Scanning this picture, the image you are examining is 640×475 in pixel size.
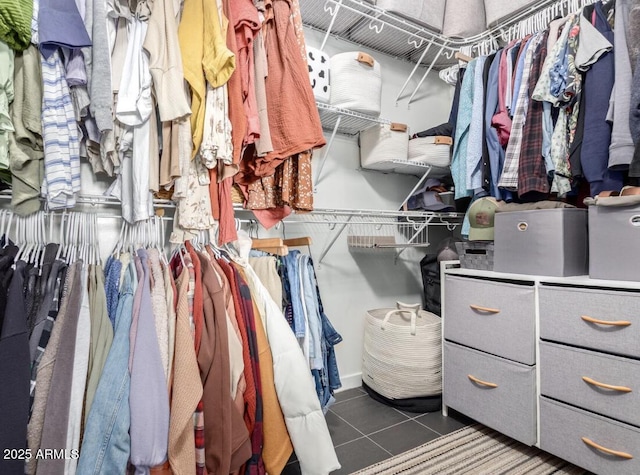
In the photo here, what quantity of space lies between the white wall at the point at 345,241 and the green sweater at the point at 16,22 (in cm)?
113

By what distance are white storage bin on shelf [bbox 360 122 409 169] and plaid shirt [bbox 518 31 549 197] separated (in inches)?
23.1

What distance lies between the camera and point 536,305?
148 cm

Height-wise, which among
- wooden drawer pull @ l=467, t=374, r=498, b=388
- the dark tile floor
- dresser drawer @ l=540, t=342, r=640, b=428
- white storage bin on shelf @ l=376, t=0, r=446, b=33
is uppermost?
white storage bin on shelf @ l=376, t=0, r=446, b=33

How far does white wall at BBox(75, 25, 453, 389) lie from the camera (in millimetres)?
2107

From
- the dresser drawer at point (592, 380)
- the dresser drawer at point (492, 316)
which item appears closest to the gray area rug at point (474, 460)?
the dresser drawer at point (592, 380)

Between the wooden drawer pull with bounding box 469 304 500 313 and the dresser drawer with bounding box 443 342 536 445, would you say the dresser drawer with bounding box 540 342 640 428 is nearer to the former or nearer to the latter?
the dresser drawer with bounding box 443 342 536 445

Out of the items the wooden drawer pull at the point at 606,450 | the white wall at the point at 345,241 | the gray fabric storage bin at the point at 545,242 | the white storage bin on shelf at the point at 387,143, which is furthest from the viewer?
the white wall at the point at 345,241

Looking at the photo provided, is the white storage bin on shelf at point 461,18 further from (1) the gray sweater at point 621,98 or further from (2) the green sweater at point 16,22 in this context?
(2) the green sweater at point 16,22

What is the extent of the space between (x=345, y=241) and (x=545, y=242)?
1.02m

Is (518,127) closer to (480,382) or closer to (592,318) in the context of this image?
(592,318)

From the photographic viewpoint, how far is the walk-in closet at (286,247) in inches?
40.1

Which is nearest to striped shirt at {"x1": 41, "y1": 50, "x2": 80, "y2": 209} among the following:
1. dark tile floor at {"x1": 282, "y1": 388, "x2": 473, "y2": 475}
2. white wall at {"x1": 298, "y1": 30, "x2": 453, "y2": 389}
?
white wall at {"x1": 298, "y1": 30, "x2": 453, "y2": 389}

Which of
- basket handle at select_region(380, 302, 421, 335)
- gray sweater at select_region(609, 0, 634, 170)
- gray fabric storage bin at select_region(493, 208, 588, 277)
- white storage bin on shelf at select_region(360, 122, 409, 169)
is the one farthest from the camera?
white storage bin on shelf at select_region(360, 122, 409, 169)

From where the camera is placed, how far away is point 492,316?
162cm
